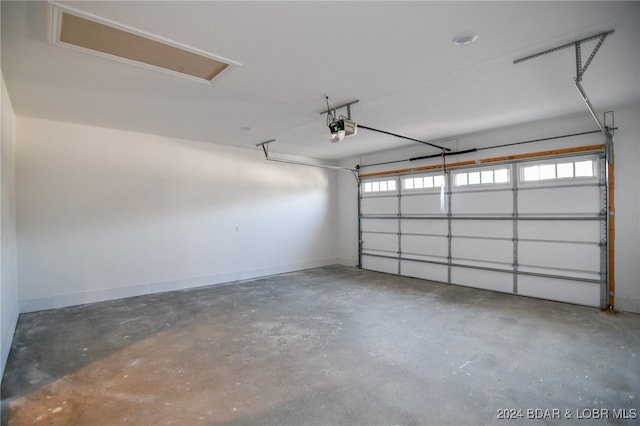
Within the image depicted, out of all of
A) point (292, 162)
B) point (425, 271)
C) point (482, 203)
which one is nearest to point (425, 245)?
point (425, 271)

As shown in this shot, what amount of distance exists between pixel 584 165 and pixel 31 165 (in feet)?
26.7

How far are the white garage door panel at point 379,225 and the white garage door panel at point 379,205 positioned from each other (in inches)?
7.8

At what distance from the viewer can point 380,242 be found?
7.28 metres

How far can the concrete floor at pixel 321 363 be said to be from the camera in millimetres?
2162

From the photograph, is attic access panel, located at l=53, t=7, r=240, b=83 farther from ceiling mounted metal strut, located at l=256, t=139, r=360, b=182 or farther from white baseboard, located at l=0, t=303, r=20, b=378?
ceiling mounted metal strut, located at l=256, t=139, r=360, b=182

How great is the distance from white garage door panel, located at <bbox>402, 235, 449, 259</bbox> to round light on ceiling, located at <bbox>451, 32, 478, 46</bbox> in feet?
14.2

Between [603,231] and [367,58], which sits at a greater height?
[367,58]

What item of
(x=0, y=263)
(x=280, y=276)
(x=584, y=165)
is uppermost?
(x=584, y=165)

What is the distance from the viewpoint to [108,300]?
4836 millimetres

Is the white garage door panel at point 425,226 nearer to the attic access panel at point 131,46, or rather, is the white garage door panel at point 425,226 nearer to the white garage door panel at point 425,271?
the white garage door panel at point 425,271

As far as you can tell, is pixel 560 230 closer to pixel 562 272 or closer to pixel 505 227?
pixel 562 272

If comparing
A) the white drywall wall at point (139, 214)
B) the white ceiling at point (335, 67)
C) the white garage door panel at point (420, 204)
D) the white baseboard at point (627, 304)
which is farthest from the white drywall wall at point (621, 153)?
the white drywall wall at point (139, 214)

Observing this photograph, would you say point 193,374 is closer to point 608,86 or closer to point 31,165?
point 31,165

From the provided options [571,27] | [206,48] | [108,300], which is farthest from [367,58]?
[108,300]
